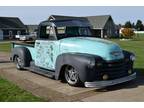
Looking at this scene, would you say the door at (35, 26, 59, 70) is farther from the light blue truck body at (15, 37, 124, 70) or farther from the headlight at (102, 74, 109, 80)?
the headlight at (102, 74, 109, 80)

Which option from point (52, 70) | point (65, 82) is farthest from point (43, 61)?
point (65, 82)

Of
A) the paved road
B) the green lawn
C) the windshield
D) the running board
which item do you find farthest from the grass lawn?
the windshield

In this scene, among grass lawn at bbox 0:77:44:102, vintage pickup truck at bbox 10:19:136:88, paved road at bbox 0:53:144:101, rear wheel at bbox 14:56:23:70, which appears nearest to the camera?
grass lawn at bbox 0:77:44:102

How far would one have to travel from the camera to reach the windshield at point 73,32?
9325mm

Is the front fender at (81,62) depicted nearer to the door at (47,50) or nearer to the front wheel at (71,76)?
the front wheel at (71,76)

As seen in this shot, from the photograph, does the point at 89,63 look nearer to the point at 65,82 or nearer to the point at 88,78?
the point at 88,78

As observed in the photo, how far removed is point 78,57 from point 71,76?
2.57ft

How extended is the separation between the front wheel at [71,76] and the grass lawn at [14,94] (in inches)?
53.6

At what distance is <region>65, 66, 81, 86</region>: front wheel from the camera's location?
26.7 ft

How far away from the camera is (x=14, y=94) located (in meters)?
7.61

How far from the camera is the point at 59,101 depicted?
6902 mm

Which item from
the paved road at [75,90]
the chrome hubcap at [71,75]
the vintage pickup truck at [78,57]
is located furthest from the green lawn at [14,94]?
the chrome hubcap at [71,75]

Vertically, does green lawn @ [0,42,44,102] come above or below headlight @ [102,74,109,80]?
below

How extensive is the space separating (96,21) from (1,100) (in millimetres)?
64324
